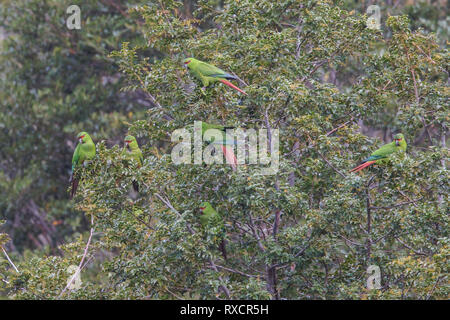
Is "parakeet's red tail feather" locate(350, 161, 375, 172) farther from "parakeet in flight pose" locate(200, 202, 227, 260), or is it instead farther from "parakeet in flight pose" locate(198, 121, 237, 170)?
"parakeet in flight pose" locate(200, 202, 227, 260)

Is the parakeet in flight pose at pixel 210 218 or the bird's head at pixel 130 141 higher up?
the bird's head at pixel 130 141

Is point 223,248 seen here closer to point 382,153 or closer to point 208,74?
point 208,74

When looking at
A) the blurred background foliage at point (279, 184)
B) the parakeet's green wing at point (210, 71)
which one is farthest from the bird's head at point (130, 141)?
the parakeet's green wing at point (210, 71)

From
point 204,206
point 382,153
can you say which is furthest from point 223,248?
point 382,153

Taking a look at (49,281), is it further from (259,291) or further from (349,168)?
(349,168)

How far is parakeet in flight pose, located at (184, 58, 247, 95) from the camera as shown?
6.24 meters

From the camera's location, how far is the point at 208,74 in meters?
6.26

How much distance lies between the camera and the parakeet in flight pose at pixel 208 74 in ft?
20.5

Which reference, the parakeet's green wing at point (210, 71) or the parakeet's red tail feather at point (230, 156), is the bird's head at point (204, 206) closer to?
the parakeet's red tail feather at point (230, 156)

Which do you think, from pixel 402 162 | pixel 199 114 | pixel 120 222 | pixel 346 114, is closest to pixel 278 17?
pixel 346 114

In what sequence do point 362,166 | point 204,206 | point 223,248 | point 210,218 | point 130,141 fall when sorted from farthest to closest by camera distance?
point 130,141, point 362,166, point 223,248, point 204,206, point 210,218

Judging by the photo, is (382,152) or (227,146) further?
(382,152)

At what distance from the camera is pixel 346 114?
702 centimetres

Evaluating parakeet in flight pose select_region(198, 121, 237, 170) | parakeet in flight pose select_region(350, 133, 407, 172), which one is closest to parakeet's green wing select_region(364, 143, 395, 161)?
parakeet in flight pose select_region(350, 133, 407, 172)
